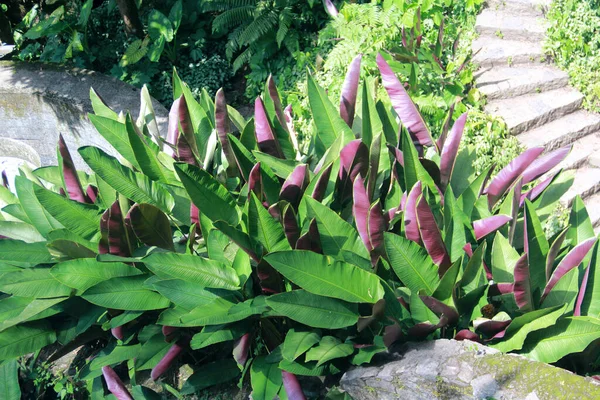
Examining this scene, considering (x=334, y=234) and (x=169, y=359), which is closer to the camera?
(x=334, y=234)

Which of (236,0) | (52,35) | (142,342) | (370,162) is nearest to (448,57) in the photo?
(236,0)

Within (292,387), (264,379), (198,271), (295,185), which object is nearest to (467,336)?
(292,387)

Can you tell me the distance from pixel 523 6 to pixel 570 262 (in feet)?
14.4

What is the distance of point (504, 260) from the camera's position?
237 cm

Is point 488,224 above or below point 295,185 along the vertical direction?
below

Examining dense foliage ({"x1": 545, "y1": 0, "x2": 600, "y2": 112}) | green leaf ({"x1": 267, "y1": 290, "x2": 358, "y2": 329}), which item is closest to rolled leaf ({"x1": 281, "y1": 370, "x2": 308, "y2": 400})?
green leaf ({"x1": 267, "y1": 290, "x2": 358, "y2": 329})

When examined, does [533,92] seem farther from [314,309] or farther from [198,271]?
[198,271]

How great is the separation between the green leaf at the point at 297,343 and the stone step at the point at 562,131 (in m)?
3.16

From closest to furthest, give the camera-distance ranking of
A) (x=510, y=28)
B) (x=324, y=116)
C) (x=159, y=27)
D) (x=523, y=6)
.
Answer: (x=324, y=116) < (x=510, y=28) < (x=523, y=6) < (x=159, y=27)

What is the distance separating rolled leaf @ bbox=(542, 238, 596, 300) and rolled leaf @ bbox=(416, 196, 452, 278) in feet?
1.30

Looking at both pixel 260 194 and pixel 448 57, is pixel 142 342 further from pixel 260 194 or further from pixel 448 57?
pixel 448 57

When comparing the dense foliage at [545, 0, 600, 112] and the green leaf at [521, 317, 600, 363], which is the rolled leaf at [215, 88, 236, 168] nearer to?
the green leaf at [521, 317, 600, 363]

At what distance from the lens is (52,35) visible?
7289mm

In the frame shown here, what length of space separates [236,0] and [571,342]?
5.32 metres
